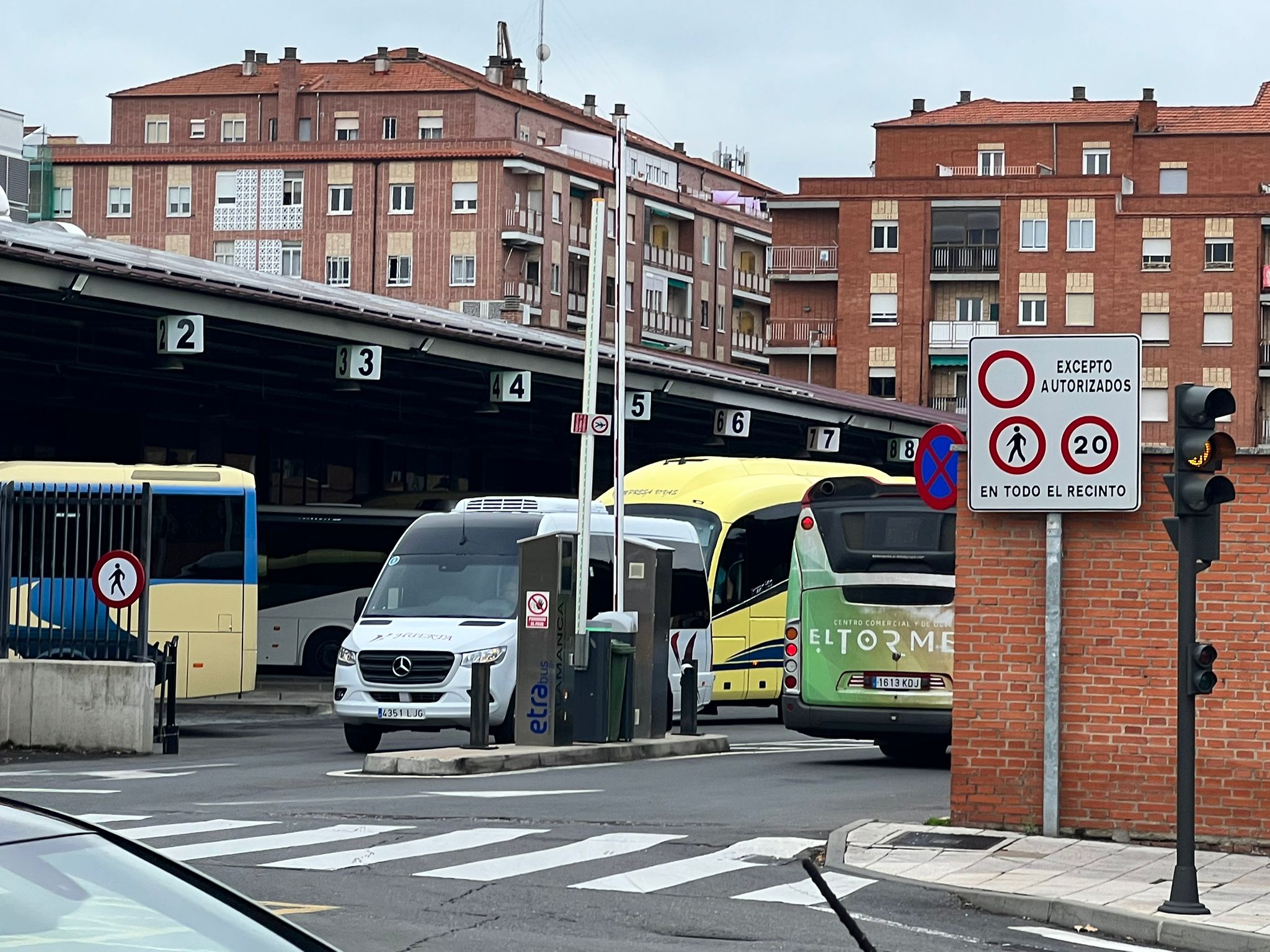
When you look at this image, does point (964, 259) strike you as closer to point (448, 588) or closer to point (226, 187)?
point (226, 187)

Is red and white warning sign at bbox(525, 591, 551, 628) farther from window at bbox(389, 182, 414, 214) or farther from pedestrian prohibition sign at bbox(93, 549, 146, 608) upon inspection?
window at bbox(389, 182, 414, 214)

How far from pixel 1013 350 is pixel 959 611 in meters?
1.70

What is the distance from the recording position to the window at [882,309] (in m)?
86.8

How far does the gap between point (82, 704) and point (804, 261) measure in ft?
231

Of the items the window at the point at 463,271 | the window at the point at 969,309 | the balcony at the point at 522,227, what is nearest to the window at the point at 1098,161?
the window at the point at 969,309

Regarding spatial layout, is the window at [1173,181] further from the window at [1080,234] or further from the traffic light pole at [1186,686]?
the traffic light pole at [1186,686]

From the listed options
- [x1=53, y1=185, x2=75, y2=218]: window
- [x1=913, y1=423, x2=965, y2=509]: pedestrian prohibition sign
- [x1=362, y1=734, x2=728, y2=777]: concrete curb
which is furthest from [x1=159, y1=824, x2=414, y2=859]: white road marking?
[x1=53, y1=185, x2=75, y2=218]: window

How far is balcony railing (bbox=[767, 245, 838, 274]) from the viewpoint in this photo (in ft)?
292

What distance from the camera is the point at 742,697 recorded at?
95.3 feet

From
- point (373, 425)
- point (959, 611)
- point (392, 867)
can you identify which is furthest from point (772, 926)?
point (373, 425)

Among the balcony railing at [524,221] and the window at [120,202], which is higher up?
the window at [120,202]

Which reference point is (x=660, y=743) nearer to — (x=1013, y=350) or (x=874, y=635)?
(x=874, y=635)

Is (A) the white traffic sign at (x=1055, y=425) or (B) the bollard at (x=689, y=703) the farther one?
(B) the bollard at (x=689, y=703)

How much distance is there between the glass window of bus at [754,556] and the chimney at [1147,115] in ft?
227
